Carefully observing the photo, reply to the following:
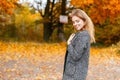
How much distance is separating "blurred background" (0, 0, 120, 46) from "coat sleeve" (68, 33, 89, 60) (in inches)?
724

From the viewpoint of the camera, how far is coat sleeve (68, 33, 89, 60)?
15.9ft

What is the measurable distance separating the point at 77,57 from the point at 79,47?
0.41ft

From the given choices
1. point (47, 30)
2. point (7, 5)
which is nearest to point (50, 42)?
point (47, 30)

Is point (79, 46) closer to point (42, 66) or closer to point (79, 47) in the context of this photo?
point (79, 47)

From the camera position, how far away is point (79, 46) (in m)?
4.84

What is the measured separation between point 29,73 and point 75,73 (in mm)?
7574

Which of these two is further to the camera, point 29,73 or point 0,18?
point 0,18

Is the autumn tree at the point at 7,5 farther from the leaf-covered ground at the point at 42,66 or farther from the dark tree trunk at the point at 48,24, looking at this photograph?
the dark tree trunk at the point at 48,24

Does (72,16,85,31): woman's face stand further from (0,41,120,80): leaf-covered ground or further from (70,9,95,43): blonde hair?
(0,41,120,80): leaf-covered ground

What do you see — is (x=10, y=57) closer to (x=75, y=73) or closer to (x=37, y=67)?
(x=37, y=67)

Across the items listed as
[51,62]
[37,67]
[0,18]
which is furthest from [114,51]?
[0,18]

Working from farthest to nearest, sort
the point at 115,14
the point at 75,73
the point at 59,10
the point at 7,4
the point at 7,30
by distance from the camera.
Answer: the point at 7,30, the point at 59,10, the point at 115,14, the point at 7,4, the point at 75,73

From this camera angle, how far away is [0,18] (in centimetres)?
3178

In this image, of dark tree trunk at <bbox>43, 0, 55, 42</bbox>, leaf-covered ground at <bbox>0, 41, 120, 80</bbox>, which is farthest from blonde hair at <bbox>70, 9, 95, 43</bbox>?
dark tree trunk at <bbox>43, 0, 55, 42</bbox>
